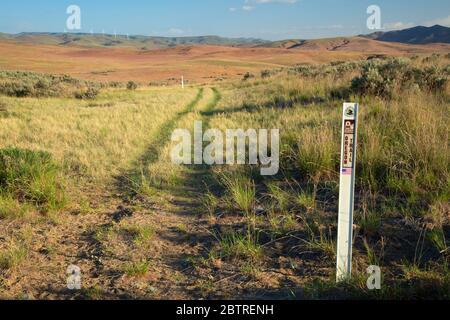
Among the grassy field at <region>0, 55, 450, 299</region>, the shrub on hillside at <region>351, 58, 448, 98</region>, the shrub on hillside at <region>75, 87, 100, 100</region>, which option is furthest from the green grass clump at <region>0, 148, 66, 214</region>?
the shrub on hillside at <region>75, 87, 100, 100</region>

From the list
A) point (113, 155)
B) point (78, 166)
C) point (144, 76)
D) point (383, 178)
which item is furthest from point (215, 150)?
point (144, 76)

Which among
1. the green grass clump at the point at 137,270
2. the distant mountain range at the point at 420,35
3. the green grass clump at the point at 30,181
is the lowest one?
the green grass clump at the point at 137,270

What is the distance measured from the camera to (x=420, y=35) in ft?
522

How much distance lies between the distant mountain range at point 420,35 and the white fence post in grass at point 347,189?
15316 centimetres

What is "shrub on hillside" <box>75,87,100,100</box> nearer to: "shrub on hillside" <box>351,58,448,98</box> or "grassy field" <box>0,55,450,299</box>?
"grassy field" <box>0,55,450,299</box>

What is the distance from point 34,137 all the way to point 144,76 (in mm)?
42502

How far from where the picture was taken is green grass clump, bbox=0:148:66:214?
533 centimetres

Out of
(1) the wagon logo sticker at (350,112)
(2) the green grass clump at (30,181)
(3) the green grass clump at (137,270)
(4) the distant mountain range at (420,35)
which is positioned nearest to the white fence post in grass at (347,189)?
(1) the wagon logo sticker at (350,112)

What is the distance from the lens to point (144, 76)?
50625 mm

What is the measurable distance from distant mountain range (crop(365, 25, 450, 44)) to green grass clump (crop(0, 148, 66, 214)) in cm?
15249

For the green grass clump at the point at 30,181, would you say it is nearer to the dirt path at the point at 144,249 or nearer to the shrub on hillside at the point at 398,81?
the dirt path at the point at 144,249

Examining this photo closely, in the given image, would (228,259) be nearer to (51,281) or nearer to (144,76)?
(51,281)

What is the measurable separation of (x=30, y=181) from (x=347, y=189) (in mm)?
4367

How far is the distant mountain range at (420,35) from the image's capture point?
5620 inches
